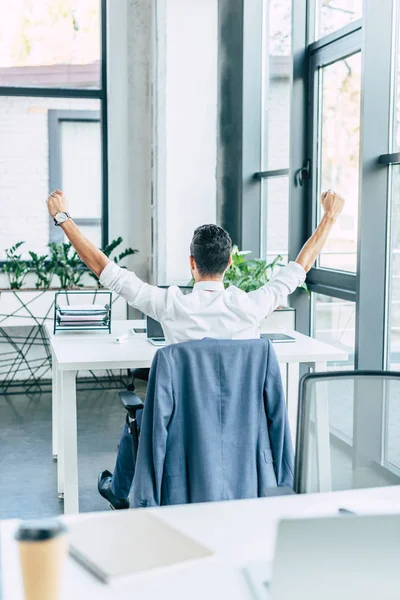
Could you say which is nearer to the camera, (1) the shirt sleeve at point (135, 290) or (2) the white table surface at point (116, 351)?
(1) the shirt sleeve at point (135, 290)

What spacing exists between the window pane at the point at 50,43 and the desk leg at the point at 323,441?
5.18m

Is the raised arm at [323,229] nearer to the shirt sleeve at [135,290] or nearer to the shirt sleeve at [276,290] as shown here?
the shirt sleeve at [276,290]

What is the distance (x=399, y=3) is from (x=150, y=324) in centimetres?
183

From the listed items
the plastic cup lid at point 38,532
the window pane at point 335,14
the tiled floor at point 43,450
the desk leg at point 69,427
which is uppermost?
the window pane at point 335,14

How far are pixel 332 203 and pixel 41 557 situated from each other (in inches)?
84.4

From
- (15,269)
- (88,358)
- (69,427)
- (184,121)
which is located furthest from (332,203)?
(15,269)

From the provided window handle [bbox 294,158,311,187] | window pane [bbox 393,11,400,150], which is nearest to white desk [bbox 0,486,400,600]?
window pane [bbox 393,11,400,150]

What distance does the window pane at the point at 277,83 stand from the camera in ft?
16.0

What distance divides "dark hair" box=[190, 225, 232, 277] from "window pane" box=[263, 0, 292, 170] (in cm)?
237

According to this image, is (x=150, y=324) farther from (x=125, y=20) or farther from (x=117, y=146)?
(x=125, y=20)

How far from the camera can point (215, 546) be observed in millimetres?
1324

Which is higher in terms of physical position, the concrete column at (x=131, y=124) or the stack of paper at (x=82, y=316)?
the concrete column at (x=131, y=124)

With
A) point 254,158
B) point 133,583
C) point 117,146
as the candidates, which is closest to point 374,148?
point 254,158

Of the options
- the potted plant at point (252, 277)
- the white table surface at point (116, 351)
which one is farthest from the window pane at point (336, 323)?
the white table surface at point (116, 351)
